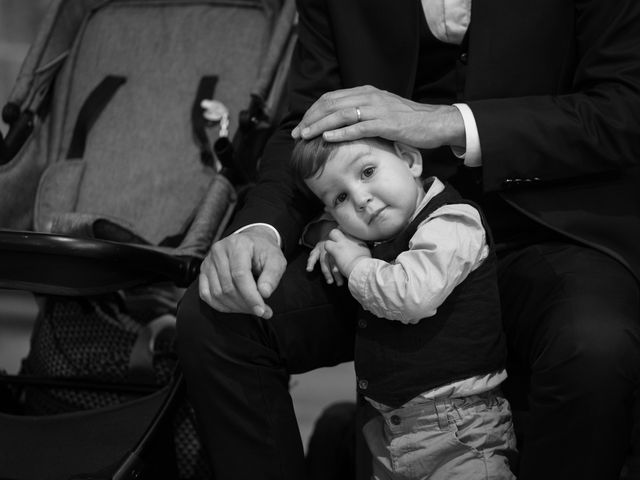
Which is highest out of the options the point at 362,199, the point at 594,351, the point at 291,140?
the point at 291,140

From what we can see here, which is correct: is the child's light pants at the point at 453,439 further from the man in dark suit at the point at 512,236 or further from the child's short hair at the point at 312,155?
the child's short hair at the point at 312,155

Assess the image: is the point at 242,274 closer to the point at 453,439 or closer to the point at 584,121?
the point at 453,439

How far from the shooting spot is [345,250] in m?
1.29

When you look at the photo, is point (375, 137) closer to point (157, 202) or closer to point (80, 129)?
point (157, 202)

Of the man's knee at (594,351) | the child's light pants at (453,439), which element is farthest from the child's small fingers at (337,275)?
the man's knee at (594,351)

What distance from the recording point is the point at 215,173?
1839 millimetres

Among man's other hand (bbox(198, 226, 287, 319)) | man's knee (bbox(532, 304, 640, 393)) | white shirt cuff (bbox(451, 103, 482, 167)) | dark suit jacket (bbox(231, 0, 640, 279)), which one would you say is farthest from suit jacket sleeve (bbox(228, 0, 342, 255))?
man's knee (bbox(532, 304, 640, 393))

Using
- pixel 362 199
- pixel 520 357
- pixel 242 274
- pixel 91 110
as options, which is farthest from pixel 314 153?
pixel 91 110

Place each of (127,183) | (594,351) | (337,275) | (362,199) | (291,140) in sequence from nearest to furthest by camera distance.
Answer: (594,351) → (362,199) → (337,275) → (291,140) → (127,183)

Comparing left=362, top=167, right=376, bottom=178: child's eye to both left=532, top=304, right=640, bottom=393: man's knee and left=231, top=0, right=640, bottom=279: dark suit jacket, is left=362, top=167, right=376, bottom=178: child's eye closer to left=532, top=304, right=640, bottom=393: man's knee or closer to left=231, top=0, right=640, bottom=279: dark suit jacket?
left=231, top=0, right=640, bottom=279: dark suit jacket

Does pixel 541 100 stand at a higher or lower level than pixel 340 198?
higher

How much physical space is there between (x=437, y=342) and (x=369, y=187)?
0.25 m

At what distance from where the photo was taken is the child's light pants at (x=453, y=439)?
1.25 meters

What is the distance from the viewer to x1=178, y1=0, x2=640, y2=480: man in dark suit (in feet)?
4.01
